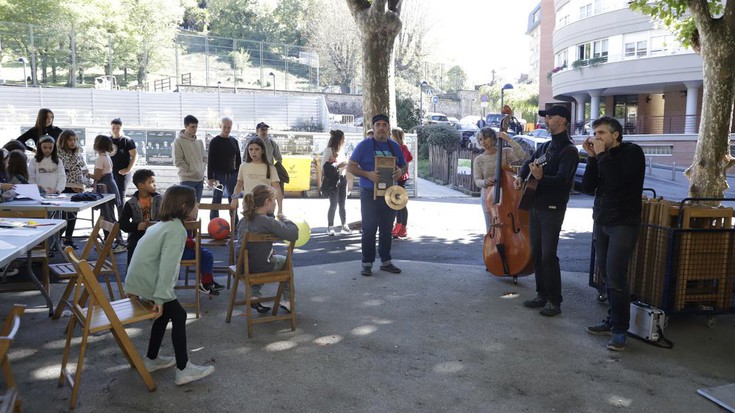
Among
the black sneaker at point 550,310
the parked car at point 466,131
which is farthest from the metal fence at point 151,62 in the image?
the black sneaker at point 550,310

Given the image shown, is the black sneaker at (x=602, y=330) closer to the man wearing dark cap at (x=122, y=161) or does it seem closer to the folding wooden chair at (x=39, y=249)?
the folding wooden chair at (x=39, y=249)

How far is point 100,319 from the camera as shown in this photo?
4102 millimetres

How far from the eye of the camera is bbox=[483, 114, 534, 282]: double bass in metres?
6.54

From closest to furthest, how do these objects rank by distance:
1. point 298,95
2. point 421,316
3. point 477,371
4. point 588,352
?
1. point 477,371
2. point 588,352
3. point 421,316
4. point 298,95

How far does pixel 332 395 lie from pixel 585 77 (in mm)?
38507

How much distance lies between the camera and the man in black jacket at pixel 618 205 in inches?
195

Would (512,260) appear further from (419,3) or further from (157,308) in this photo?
(419,3)

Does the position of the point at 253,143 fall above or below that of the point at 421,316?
above

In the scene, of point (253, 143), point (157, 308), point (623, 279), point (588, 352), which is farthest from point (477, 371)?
point (253, 143)

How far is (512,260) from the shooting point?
22.0 feet

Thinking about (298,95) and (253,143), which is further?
(298,95)

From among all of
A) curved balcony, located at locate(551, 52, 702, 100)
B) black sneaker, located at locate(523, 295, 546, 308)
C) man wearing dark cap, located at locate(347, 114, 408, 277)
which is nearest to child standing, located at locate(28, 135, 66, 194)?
man wearing dark cap, located at locate(347, 114, 408, 277)

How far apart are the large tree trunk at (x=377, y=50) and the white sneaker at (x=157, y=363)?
667 cm

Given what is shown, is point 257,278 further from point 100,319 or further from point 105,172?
point 105,172
